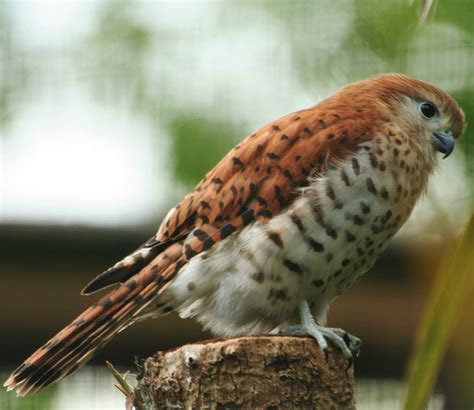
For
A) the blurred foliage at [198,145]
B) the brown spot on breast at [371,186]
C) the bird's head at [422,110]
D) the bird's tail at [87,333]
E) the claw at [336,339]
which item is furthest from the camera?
the blurred foliage at [198,145]

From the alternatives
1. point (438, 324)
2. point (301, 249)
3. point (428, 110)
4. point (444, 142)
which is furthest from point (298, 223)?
point (438, 324)

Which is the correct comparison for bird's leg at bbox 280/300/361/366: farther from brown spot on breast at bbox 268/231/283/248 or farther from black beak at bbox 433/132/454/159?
black beak at bbox 433/132/454/159

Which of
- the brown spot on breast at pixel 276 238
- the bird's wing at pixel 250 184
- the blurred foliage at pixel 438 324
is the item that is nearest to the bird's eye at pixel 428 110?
the bird's wing at pixel 250 184

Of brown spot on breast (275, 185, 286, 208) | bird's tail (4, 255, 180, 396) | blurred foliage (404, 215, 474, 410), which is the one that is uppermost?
blurred foliage (404, 215, 474, 410)

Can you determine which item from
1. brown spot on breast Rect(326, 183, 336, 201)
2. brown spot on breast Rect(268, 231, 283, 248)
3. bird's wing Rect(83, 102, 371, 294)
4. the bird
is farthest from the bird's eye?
brown spot on breast Rect(268, 231, 283, 248)

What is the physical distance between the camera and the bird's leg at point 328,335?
11.4 ft

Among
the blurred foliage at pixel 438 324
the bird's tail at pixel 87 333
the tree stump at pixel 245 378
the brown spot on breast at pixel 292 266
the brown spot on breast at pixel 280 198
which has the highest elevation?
the blurred foliage at pixel 438 324

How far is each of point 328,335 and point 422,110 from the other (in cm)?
157

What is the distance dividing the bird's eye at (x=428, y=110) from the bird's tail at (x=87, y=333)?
4.99ft

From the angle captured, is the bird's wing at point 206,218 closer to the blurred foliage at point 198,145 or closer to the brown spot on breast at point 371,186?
the brown spot on breast at point 371,186

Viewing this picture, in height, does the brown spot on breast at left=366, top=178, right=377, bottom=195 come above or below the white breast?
above

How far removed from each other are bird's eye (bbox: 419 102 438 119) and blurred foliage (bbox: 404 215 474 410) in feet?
7.53

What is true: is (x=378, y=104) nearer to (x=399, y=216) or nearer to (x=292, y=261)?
(x=399, y=216)

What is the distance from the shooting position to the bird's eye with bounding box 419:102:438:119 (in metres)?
4.73
